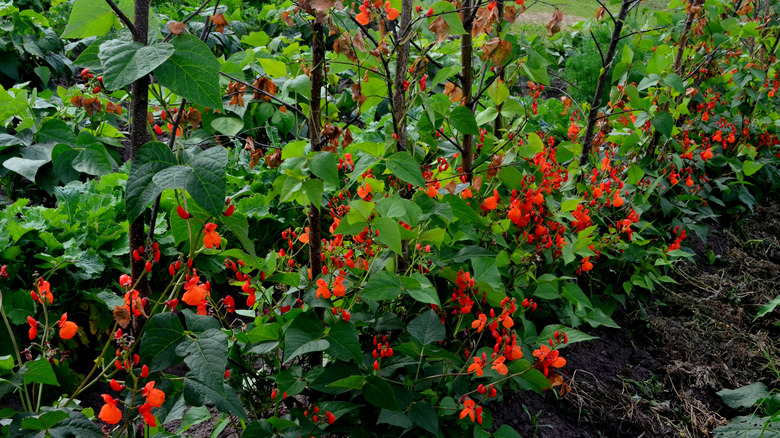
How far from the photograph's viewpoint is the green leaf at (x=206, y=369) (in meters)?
1.19

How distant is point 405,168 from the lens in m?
1.58

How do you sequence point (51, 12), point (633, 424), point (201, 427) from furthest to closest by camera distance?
point (51, 12)
point (633, 424)
point (201, 427)

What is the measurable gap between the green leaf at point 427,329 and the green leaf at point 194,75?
845 millimetres

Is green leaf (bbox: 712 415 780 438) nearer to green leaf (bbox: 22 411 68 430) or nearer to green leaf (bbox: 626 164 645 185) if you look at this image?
green leaf (bbox: 626 164 645 185)

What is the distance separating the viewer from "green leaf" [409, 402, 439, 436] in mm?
1502

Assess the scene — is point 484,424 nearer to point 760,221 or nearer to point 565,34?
point 760,221

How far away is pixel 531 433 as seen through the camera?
2027 millimetres

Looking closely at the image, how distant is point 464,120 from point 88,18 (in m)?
1.19

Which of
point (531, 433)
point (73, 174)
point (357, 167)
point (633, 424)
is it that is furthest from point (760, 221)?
point (73, 174)

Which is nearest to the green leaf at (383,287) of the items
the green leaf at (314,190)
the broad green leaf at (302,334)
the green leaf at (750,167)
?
the broad green leaf at (302,334)

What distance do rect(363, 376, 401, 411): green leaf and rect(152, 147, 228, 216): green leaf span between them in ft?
2.08

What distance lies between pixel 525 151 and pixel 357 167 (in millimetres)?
958

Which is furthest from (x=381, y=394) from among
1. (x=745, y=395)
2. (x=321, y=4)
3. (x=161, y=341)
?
(x=745, y=395)

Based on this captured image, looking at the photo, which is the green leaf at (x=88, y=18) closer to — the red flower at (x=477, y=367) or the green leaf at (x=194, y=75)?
the green leaf at (x=194, y=75)
